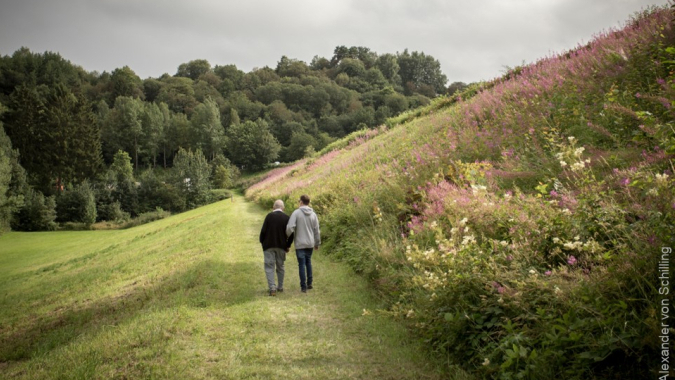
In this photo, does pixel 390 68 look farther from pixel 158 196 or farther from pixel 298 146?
pixel 158 196

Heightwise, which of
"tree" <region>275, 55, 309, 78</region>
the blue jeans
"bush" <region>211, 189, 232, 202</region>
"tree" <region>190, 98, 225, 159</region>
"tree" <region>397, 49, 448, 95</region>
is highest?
"tree" <region>275, 55, 309, 78</region>

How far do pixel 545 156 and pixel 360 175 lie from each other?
25.9 ft

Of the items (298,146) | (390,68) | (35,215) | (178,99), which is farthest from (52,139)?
(390,68)

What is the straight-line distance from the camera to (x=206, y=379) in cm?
404

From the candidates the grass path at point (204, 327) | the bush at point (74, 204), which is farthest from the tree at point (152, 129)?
the grass path at point (204, 327)

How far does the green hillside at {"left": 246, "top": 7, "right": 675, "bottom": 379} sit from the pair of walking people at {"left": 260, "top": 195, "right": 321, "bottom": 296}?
132 centimetres

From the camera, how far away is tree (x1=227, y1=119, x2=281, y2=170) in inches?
2945

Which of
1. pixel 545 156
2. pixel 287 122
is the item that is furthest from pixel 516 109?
pixel 287 122

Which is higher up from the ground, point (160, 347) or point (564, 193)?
point (564, 193)

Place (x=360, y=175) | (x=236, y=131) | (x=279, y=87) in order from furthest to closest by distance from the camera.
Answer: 1. (x=279, y=87)
2. (x=236, y=131)
3. (x=360, y=175)

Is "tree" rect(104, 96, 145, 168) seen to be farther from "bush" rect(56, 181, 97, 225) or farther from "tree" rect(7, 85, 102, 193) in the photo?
"bush" rect(56, 181, 97, 225)

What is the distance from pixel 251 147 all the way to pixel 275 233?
70896 millimetres

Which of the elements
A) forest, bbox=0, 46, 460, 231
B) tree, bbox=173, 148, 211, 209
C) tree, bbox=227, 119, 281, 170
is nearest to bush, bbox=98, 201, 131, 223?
forest, bbox=0, 46, 460, 231

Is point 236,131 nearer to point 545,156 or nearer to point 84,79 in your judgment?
point 84,79
